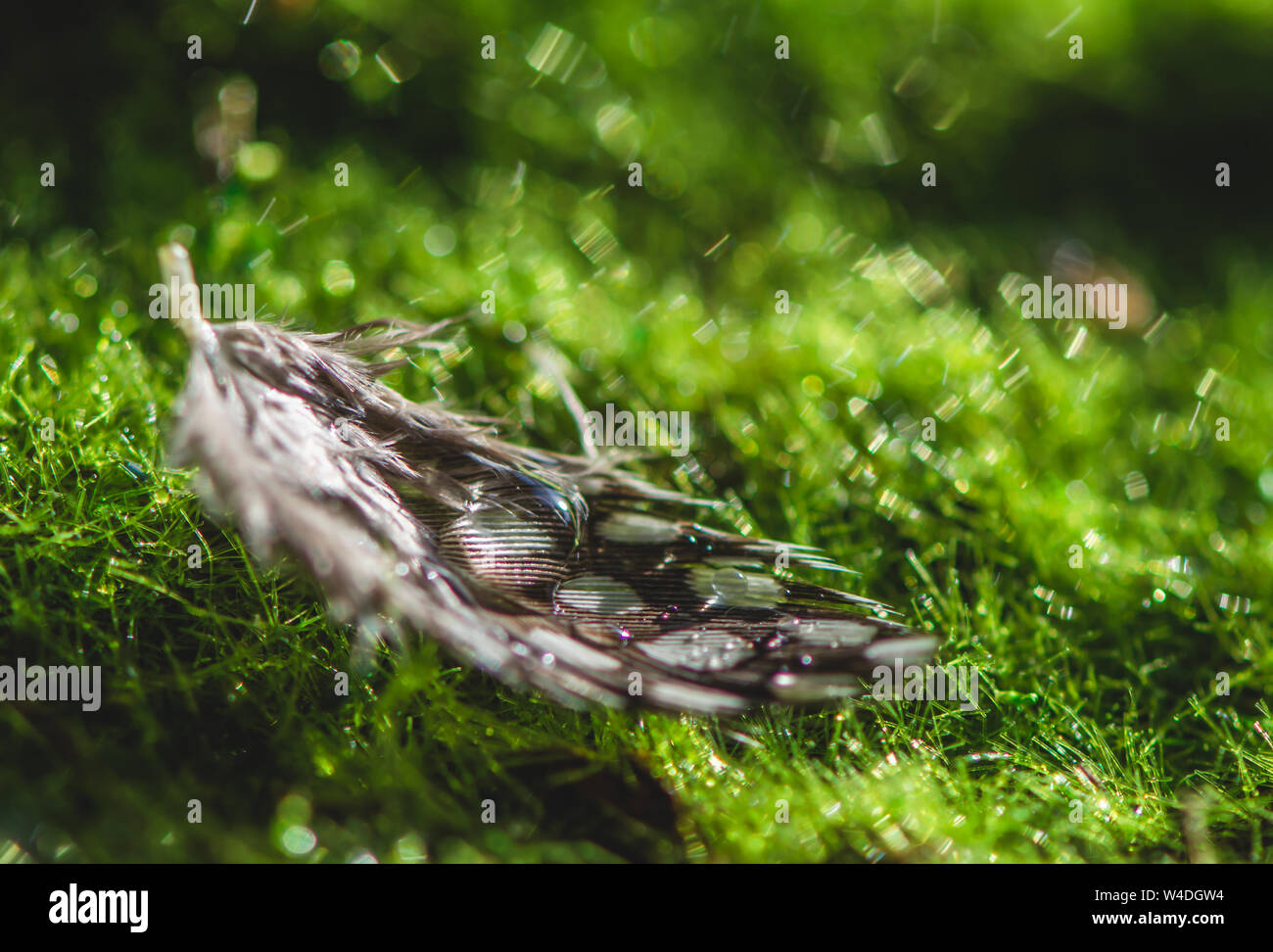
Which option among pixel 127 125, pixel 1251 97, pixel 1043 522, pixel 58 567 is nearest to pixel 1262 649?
pixel 1043 522

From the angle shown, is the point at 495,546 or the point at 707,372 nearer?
the point at 495,546

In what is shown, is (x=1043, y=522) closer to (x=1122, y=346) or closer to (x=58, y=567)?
(x=1122, y=346)

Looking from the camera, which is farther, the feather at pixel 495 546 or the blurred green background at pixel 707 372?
the blurred green background at pixel 707 372

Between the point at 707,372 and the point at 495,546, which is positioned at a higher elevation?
the point at 707,372

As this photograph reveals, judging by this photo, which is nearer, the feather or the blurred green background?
the feather
